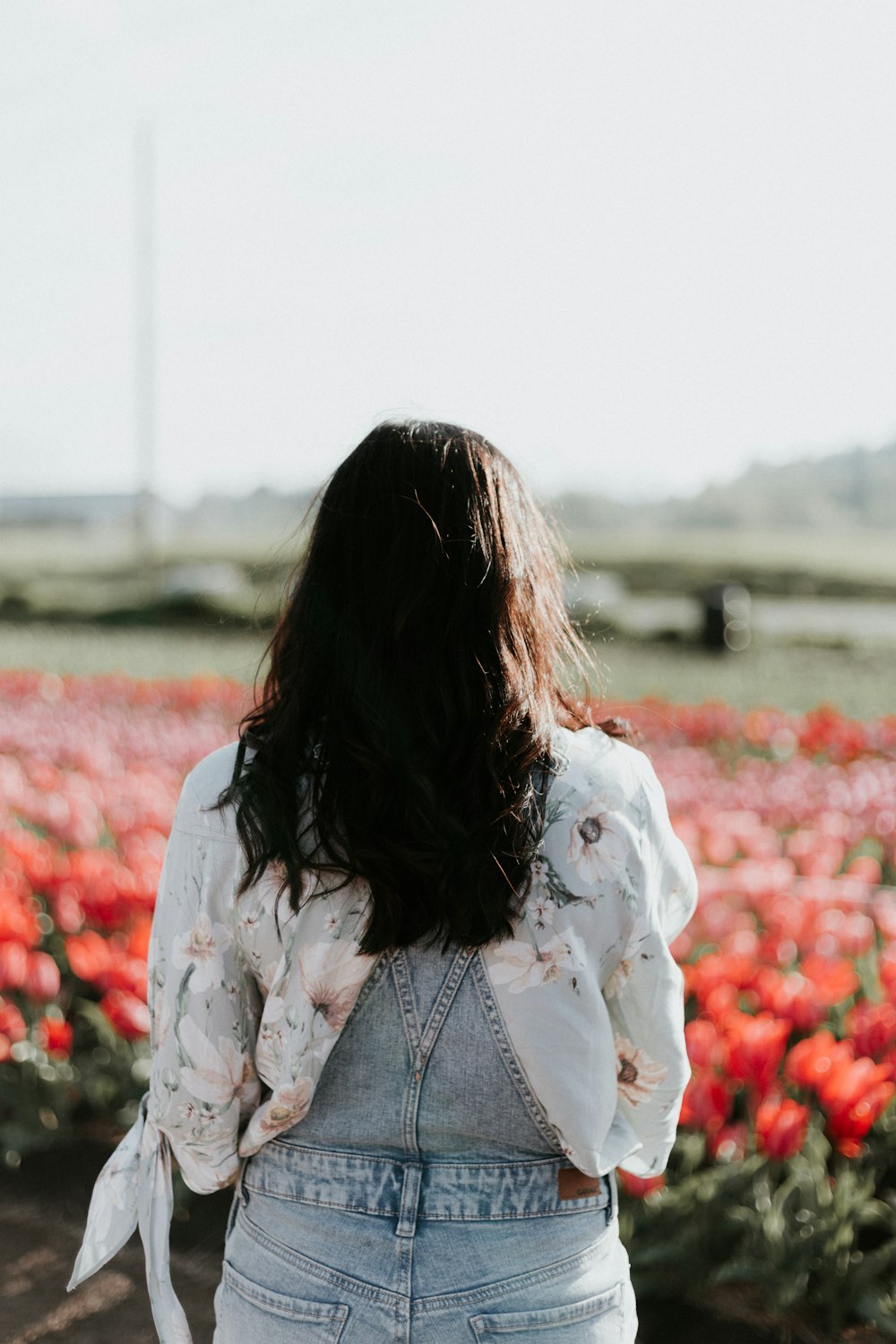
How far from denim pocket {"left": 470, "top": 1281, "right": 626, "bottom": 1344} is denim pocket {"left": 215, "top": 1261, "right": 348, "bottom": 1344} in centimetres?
16

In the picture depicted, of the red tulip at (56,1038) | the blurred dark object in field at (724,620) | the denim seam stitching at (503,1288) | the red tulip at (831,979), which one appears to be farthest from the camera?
the blurred dark object in field at (724,620)

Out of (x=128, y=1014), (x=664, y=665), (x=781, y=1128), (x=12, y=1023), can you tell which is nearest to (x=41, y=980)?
(x=12, y=1023)

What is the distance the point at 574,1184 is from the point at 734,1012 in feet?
4.58

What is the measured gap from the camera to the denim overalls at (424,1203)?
51.8 inches

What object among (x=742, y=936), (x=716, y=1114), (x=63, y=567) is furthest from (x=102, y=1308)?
(x=63, y=567)

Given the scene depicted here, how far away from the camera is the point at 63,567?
43562 mm

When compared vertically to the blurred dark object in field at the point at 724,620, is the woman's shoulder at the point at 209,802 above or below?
above

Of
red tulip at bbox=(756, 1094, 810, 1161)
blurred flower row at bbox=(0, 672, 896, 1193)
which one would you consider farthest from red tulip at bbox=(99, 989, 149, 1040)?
red tulip at bbox=(756, 1094, 810, 1161)

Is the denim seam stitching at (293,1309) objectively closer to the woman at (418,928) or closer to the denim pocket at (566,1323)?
the woman at (418,928)

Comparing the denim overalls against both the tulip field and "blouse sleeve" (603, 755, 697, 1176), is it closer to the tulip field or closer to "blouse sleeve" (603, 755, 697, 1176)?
"blouse sleeve" (603, 755, 697, 1176)

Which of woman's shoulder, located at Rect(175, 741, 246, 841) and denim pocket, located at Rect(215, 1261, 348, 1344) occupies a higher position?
woman's shoulder, located at Rect(175, 741, 246, 841)

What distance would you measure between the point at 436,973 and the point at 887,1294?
1476 mm

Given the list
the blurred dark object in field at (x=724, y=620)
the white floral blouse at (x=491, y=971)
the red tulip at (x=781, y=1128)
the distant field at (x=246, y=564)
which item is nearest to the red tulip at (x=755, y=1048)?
the red tulip at (x=781, y=1128)

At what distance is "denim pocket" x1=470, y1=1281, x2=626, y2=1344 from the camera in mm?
1309
